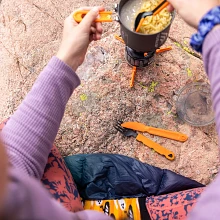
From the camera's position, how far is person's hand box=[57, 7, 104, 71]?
902 mm

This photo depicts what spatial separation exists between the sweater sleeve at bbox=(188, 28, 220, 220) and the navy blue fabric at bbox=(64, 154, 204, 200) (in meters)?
0.45

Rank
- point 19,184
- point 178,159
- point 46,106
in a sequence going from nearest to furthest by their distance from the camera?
point 19,184 < point 46,106 < point 178,159

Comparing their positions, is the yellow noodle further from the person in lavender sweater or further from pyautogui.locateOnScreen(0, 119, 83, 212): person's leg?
pyautogui.locateOnScreen(0, 119, 83, 212): person's leg

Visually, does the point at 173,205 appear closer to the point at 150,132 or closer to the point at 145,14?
the point at 150,132

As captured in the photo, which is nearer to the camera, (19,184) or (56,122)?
(19,184)

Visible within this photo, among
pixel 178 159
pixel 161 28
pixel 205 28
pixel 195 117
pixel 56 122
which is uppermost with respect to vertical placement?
pixel 205 28

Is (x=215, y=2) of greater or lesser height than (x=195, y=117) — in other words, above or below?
above

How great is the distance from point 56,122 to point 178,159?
0.58 m

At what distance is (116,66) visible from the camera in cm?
136

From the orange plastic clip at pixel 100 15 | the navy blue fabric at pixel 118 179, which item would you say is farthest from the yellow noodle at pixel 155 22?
the navy blue fabric at pixel 118 179

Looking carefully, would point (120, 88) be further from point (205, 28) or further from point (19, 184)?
point (19, 184)

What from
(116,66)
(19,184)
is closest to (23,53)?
(116,66)

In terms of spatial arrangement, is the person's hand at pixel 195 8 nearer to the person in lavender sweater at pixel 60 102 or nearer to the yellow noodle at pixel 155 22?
the person in lavender sweater at pixel 60 102

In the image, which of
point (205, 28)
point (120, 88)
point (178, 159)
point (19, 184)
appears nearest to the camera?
point (19, 184)
